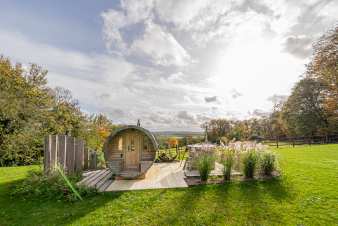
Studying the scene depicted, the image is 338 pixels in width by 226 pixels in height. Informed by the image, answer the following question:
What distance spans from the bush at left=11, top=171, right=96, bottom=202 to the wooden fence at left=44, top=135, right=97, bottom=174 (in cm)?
52

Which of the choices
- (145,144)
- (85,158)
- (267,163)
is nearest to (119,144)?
(145,144)

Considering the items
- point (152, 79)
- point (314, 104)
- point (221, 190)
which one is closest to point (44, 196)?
point (221, 190)

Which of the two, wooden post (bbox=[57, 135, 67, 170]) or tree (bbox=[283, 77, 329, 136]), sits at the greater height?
tree (bbox=[283, 77, 329, 136])

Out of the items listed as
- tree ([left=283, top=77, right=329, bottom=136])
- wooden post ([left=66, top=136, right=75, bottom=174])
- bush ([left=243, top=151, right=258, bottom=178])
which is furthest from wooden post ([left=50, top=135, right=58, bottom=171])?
tree ([left=283, top=77, right=329, bottom=136])

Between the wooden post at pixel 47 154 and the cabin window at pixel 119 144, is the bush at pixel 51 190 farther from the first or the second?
the cabin window at pixel 119 144

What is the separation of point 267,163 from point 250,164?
0.65m

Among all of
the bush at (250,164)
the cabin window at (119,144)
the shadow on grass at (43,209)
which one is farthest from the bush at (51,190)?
the bush at (250,164)

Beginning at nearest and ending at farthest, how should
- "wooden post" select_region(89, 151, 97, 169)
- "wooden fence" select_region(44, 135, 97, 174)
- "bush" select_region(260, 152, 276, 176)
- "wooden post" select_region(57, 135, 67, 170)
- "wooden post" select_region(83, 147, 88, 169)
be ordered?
"wooden fence" select_region(44, 135, 97, 174), "bush" select_region(260, 152, 276, 176), "wooden post" select_region(57, 135, 67, 170), "wooden post" select_region(83, 147, 88, 169), "wooden post" select_region(89, 151, 97, 169)

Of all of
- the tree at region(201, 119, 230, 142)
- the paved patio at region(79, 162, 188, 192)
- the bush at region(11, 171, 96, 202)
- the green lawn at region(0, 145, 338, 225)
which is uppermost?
the tree at region(201, 119, 230, 142)

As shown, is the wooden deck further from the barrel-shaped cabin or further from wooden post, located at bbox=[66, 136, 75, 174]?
wooden post, located at bbox=[66, 136, 75, 174]

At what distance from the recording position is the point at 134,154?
852 centimetres

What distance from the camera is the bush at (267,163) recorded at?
7.58 metres

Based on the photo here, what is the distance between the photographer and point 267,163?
7.59m

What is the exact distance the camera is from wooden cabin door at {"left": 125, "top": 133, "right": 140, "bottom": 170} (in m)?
8.48
